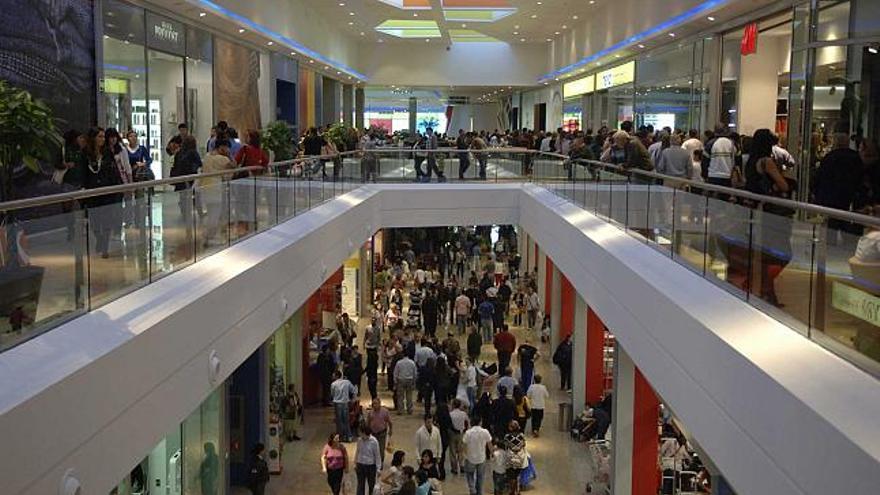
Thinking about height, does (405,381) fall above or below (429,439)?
below

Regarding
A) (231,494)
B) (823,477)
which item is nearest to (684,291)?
(823,477)

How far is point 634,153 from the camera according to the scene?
46.1ft

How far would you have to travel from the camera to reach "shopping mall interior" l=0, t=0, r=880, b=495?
5.35 meters

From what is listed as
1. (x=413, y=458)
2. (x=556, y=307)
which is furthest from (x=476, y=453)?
(x=556, y=307)

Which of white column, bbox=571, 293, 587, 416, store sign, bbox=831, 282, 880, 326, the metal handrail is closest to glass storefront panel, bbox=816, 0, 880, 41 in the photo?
A: the metal handrail

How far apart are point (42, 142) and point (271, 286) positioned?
13.2 feet

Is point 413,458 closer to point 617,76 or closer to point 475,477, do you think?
point 475,477

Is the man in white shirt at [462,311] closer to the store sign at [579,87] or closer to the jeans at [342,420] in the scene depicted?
the jeans at [342,420]

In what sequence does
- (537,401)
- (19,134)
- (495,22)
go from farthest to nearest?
(495,22)
(537,401)
(19,134)

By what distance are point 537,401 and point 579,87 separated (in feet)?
73.3

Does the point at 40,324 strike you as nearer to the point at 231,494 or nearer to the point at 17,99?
the point at 17,99

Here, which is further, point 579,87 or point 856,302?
point 579,87

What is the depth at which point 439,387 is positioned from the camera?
55.8 ft

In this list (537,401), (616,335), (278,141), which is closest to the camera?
(616,335)
